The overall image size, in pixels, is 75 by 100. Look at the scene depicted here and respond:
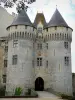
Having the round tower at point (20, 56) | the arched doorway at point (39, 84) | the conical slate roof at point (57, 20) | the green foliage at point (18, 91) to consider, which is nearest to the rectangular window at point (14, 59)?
the round tower at point (20, 56)

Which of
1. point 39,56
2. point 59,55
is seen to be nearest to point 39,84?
point 39,56

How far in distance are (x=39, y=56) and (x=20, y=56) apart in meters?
3.57

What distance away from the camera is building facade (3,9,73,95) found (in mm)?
39125

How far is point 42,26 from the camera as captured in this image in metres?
43.1

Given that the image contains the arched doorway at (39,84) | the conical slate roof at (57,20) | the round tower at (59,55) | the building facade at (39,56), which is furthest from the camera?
the conical slate roof at (57,20)

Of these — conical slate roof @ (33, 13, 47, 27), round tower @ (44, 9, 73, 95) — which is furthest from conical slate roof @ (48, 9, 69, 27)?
conical slate roof @ (33, 13, 47, 27)

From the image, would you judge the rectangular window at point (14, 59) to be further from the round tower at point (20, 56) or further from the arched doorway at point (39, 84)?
the arched doorway at point (39, 84)

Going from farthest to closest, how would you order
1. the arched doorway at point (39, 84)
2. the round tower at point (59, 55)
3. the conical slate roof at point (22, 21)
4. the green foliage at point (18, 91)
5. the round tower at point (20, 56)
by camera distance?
the arched doorway at point (39, 84) → the conical slate roof at point (22, 21) → the round tower at point (59, 55) → the round tower at point (20, 56) → the green foliage at point (18, 91)

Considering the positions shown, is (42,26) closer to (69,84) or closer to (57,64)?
(57,64)

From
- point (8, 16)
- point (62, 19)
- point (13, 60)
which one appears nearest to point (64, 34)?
point (62, 19)

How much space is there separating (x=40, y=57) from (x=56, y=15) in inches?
325

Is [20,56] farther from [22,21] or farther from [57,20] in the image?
[57,20]

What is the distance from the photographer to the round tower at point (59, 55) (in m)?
39.5

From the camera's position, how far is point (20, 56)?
3950cm
